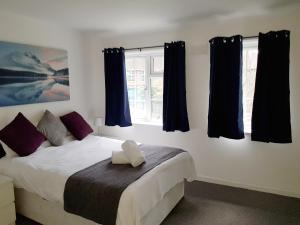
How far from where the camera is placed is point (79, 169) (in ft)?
8.16

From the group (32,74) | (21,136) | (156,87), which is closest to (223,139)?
(156,87)

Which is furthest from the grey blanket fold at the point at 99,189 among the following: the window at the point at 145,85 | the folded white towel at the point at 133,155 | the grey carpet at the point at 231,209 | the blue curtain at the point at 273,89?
the window at the point at 145,85

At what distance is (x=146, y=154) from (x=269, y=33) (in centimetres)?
204

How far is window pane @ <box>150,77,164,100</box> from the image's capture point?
13.4 feet

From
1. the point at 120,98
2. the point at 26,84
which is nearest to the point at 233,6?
the point at 120,98

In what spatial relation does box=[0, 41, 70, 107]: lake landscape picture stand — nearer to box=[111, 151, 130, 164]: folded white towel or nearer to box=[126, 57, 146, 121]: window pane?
box=[126, 57, 146, 121]: window pane

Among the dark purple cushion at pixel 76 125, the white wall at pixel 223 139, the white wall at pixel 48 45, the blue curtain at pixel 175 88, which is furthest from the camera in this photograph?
the dark purple cushion at pixel 76 125

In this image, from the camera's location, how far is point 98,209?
2.07 meters

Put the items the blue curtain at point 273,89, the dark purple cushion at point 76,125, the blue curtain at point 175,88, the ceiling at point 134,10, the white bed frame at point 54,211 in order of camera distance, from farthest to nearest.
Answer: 1. the dark purple cushion at point 76,125
2. the blue curtain at point 175,88
3. the blue curtain at point 273,89
4. the ceiling at point 134,10
5. the white bed frame at point 54,211

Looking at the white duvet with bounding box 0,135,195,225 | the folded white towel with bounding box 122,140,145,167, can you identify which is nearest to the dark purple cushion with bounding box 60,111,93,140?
the white duvet with bounding box 0,135,195,225

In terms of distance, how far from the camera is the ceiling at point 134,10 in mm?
2688

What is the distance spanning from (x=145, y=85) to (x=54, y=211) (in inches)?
95.7

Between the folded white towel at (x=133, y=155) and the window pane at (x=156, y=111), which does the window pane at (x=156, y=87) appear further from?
the folded white towel at (x=133, y=155)

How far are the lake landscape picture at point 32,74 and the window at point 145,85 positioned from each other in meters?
1.08
